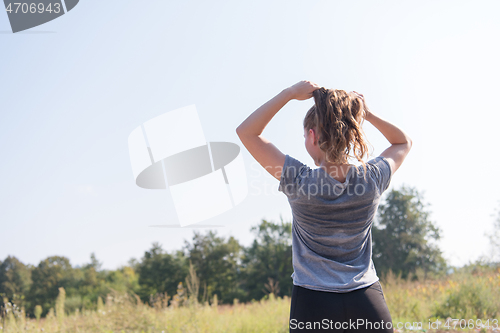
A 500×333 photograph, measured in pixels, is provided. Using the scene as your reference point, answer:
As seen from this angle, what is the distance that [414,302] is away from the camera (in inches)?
273

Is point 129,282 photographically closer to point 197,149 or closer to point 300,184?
point 197,149

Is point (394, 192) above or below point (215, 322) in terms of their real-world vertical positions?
above

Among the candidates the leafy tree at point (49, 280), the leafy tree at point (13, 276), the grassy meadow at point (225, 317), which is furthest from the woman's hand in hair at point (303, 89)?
the leafy tree at point (49, 280)

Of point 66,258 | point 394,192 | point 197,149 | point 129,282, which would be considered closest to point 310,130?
point 197,149

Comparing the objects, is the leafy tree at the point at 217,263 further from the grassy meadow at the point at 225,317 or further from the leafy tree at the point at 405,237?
the grassy meadow at the point at 225,317

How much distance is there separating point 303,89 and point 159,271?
23431mm

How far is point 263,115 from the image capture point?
1.40 meters

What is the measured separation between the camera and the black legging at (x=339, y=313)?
48.5 inches

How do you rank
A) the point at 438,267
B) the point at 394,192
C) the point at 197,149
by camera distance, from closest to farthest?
1. the point at 197,149
2. the point at 438,267
3. the point at 394,192

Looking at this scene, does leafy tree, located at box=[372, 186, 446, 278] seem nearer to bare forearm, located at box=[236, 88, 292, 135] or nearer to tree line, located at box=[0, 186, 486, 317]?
tree line, located at box=[0, 186, 486, 317]

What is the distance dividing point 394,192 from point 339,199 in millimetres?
31249

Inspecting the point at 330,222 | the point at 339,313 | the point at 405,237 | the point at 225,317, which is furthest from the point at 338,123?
the point at 405,237

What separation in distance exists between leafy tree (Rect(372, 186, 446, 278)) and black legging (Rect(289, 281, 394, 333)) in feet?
91.4

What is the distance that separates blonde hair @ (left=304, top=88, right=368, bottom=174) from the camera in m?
1.28
